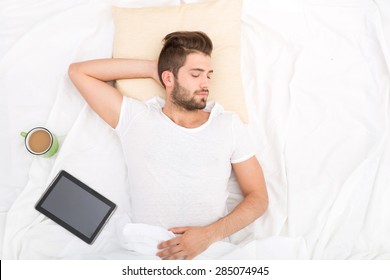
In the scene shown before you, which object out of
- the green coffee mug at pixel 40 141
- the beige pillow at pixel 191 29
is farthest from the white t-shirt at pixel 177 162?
the green coffee mug at pixel 40 141

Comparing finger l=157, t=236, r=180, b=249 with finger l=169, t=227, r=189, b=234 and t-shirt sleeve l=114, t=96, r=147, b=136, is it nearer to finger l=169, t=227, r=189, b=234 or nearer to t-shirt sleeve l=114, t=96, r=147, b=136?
finger l=169, t=227, r=189, b=234

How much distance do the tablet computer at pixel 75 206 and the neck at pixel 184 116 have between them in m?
0.36

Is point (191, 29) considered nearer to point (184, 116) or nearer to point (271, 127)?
point (184, 116)

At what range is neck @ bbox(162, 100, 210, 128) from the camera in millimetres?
1447

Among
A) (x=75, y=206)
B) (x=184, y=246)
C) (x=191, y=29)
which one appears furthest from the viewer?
(x=191, y=29)

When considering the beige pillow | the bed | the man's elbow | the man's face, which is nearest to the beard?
the man's face

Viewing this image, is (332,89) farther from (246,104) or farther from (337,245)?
(337,245)

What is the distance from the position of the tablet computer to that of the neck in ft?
1.19

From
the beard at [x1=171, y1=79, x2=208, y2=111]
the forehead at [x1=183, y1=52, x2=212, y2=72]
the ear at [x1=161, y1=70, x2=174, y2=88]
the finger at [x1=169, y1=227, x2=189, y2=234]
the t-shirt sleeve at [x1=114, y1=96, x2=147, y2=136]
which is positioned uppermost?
the forehead at [x1=183, y1=52, x2=212, y2=72]

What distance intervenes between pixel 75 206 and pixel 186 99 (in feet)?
1.71

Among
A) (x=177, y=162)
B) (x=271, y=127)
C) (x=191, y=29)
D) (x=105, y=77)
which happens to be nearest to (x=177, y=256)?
(x=177, y=162)

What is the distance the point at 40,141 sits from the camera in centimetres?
145

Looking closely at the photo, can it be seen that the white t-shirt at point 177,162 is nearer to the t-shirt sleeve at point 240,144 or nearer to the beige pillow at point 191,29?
the t-shirt sleeve at point 240,144

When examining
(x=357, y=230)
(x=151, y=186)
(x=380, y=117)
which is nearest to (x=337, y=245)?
(x=357, y=230)
